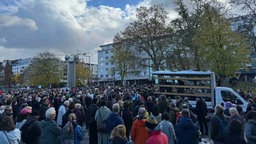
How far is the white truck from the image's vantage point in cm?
A: 1658

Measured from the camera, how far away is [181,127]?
6805 mm

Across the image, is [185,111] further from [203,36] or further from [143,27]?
[143,27]

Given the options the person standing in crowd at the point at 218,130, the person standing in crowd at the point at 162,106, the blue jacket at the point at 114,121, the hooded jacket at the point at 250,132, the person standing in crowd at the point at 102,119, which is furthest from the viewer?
the person standing in crowd at the point at 162,106

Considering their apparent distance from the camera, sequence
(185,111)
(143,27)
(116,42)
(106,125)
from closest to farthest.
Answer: (185,111)
(106,125)
(143,27)
(116,42)

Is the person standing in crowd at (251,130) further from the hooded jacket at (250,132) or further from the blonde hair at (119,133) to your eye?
the blonde hair at (119,133)

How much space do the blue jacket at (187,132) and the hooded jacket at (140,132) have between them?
0.93 m

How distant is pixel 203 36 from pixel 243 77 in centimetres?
5324

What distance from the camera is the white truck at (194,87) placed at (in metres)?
16.6

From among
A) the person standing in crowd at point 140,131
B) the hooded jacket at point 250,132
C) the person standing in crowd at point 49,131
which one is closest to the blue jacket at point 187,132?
the person standing in crowd at point 140,131

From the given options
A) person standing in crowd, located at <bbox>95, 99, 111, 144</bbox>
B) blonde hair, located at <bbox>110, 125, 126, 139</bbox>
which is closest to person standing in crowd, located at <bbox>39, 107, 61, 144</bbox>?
blonde hair, located at <bbox>110, 125, 126, 139</bbox>

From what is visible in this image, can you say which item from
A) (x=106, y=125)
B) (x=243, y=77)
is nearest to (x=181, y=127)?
Result: (x=106, y=125)

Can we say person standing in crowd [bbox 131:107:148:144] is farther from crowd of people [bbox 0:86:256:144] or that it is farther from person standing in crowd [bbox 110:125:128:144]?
person standing in crowd [bbox 110:125:128:144]

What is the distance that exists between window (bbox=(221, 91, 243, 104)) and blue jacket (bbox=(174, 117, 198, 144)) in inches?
405

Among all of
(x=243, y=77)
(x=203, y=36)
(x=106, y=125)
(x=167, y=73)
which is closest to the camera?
(x=106, y=125)
